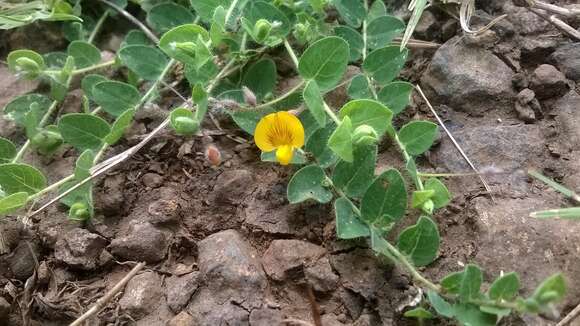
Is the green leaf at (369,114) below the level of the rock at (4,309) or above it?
above

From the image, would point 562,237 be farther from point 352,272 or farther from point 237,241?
point 237,241

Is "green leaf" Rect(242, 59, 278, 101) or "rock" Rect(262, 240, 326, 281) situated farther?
"green leaf" Rect(242, 59, 278, 101)

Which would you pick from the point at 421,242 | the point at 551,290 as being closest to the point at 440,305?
the point at 421,242

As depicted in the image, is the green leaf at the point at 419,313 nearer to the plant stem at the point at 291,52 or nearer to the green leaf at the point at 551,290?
the green leaf at the point at 551,290

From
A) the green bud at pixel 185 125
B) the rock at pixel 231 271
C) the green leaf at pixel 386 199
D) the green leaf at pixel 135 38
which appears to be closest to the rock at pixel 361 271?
the green leaf at pixel 386 199

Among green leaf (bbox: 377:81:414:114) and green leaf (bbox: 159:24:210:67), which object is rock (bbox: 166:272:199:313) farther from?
green leaf (bbox: 377:81:414:114)

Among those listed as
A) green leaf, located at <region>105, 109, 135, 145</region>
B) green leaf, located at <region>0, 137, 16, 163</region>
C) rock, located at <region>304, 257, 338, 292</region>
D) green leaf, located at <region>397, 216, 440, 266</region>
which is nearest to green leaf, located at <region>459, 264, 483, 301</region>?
green leaf, located at <region>397, 216, 440, 266</region>
